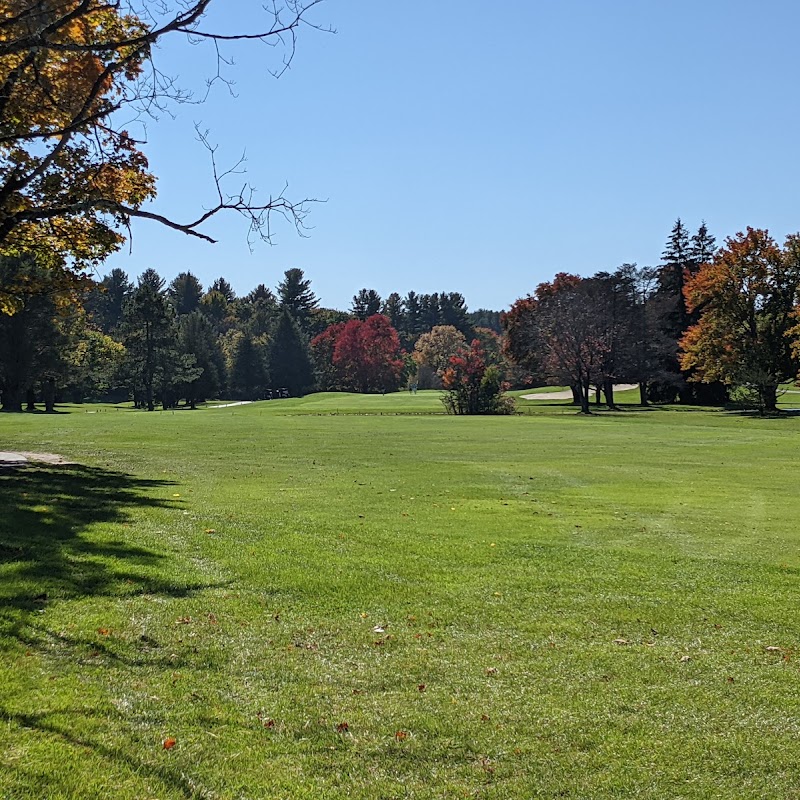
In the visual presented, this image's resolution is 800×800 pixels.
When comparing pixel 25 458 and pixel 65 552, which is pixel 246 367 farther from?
pixel 65 552

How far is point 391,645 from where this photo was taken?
663 cm

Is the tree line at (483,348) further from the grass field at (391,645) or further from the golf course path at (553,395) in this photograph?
the grass field at (391,645)

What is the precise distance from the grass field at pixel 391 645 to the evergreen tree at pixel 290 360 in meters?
93.1

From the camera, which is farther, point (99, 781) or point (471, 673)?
point (471, 673)

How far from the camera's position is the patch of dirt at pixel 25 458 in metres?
18.8

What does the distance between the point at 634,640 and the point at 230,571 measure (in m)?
4.30

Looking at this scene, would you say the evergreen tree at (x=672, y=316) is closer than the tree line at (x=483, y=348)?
No

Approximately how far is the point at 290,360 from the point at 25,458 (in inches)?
3500

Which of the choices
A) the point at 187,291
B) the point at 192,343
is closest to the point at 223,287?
the point at 187,291

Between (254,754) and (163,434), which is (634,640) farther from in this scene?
(163,434)

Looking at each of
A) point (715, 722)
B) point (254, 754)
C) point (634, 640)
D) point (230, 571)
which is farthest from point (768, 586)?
point (254, 754)

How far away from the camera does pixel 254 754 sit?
180 inches

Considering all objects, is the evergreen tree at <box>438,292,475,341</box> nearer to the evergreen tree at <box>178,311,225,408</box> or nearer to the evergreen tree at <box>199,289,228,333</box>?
the evergreen tree at <box>199,289,228,333</box>

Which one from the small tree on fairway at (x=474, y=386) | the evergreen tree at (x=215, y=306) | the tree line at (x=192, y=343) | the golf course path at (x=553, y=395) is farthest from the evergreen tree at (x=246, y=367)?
the small tree on fairway at (x=474, y=386)
